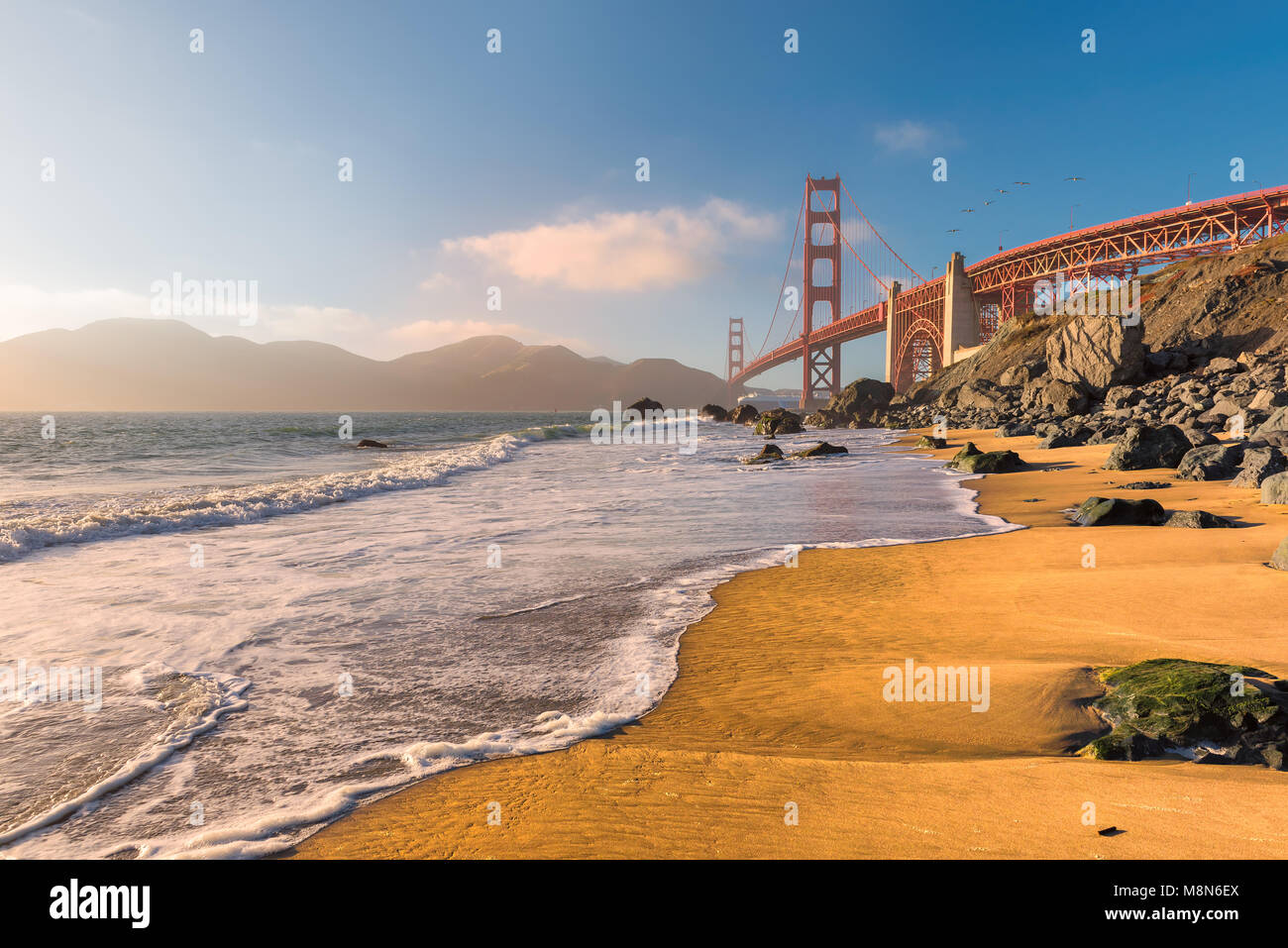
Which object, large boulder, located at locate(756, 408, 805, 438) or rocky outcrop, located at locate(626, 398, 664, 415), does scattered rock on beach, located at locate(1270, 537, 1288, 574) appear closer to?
large boulder, located at locate(756, 408, 805, 438)

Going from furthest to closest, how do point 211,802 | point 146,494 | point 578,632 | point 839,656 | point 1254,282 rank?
point 1254,282
point 146,494
point 578,632
point 839,656
point 211,802

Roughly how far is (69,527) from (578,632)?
387 inches

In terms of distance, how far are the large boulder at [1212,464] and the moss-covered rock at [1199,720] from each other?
10818mm

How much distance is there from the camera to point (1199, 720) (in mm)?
3301

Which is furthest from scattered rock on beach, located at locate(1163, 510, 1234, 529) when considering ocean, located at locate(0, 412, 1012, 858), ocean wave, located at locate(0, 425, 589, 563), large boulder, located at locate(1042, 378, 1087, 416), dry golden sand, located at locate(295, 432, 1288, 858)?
large boulder, located at locate(1042, 378, 1087, 416)

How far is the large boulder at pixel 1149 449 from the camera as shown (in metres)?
13.8

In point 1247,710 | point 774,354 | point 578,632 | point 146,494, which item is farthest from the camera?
point 774,354

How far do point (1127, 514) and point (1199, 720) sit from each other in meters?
6.77

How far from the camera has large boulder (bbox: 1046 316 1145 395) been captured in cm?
3119

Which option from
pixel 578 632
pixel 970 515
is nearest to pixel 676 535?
pixel 578 632

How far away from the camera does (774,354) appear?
84625 millimetres

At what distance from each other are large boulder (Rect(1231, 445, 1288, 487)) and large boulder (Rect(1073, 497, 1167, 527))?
3.01m
